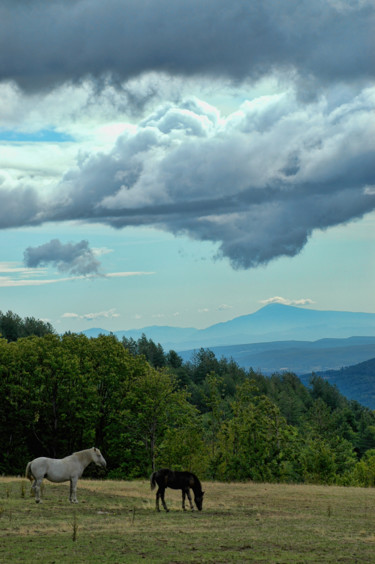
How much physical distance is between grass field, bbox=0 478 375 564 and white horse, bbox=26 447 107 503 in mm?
712

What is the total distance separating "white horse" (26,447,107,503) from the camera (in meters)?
25.4

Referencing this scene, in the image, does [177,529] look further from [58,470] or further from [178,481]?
[58,470]

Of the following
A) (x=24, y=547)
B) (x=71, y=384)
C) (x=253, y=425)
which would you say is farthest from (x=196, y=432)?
(x=24, y=547)

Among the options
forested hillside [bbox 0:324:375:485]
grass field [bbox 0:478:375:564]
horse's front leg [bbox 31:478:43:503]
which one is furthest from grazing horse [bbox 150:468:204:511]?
forested hillside [bbox 0:324:375:485]

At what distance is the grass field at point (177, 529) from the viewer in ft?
50.6

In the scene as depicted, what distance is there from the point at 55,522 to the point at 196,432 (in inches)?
1683

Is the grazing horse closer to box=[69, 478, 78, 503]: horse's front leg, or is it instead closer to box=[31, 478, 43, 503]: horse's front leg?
box=[69, 478, 78, 503]: horse's front leg

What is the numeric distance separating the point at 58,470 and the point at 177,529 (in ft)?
26.3

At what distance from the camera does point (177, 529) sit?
1995 centimetres

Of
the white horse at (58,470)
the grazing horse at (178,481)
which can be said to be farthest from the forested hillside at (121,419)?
the white horse at (58,470)

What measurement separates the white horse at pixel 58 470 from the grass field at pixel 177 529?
0.71 metres

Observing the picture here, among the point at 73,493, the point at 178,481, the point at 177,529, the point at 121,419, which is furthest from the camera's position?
the point at 121,419

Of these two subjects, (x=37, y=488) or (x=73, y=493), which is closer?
(x=37, y=488)

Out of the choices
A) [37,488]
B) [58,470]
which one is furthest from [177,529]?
[58,470]
